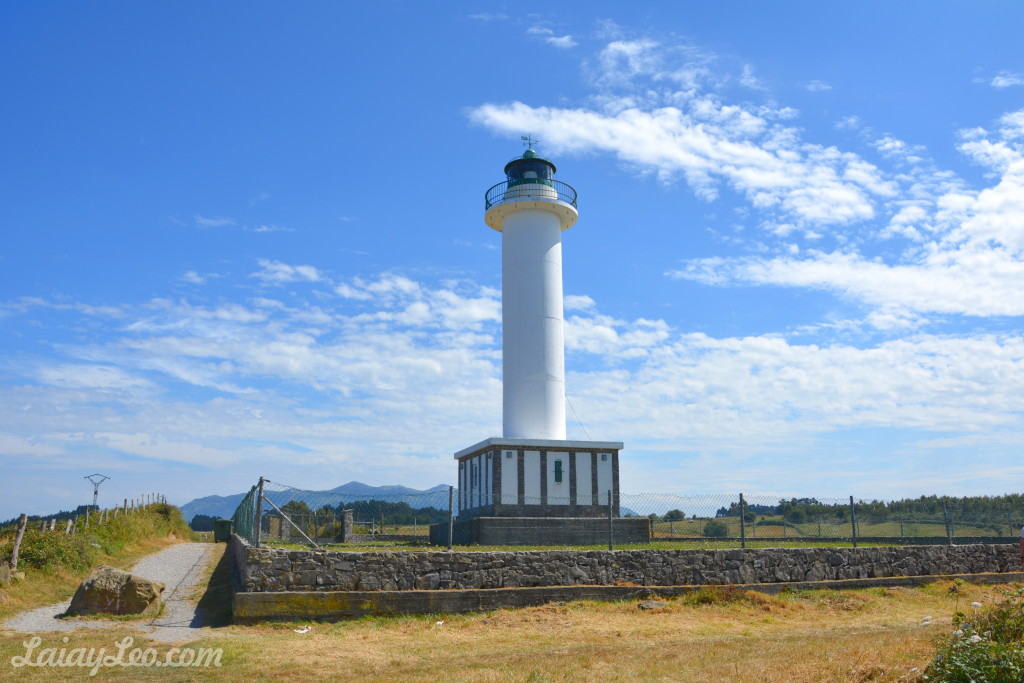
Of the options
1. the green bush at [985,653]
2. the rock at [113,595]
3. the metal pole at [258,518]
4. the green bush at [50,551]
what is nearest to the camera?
the green bush at [985,653]

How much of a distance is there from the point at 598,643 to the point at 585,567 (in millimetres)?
3364

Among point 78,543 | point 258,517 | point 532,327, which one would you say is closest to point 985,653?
point 258,517

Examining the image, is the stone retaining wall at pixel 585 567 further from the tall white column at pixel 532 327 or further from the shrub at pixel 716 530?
the tall white column at pixel 532 327

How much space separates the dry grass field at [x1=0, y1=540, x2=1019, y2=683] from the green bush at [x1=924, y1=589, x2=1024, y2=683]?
19.6 inches

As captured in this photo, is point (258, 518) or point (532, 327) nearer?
point (258, 518)

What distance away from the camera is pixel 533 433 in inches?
1080

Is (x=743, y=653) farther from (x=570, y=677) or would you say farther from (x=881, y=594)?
(x=881, y=594)

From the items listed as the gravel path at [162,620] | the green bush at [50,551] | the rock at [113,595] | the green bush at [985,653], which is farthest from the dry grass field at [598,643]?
the green bush at [50,551]

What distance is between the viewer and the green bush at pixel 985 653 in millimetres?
A: 6418

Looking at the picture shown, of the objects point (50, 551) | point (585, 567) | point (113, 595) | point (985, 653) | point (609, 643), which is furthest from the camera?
point (50, 551)

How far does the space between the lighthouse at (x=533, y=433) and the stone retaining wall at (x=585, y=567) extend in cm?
869

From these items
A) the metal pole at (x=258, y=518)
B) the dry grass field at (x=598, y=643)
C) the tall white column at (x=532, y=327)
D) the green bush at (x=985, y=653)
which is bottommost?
the dry grass field at (x=598, y=643)

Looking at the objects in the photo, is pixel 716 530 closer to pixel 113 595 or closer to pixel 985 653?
pixel 113 595

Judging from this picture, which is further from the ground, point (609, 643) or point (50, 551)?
point (50, 551)
